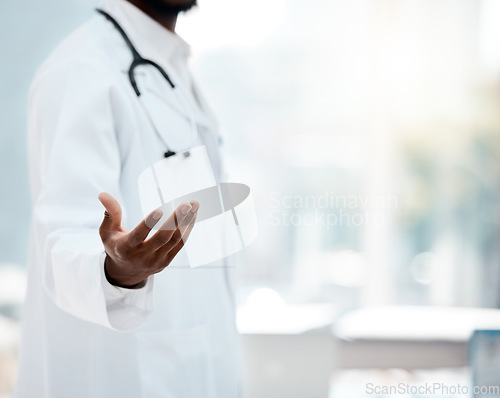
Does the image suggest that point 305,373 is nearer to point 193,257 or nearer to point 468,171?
point 193,257

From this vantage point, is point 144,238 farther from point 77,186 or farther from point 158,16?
point 158,16

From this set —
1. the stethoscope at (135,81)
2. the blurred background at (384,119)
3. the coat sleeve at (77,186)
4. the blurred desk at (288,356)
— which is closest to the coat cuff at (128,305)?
the coat sleeve at (77,186)

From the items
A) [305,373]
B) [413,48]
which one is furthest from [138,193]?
[413,48]

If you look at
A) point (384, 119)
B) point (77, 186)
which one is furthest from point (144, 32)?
point (384, 119)

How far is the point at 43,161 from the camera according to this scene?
24.3 inches

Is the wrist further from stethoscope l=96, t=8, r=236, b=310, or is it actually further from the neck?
the neck

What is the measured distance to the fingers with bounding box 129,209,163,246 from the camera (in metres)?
0.43

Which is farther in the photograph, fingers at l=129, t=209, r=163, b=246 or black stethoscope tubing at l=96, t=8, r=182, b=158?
black stethoscope tubing at l=96, t=8, r=182, b=158

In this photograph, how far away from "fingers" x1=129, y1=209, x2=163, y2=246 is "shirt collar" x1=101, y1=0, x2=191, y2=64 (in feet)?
1.16

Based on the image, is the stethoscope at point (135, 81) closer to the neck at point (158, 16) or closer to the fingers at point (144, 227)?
the neck at point (158, 16)

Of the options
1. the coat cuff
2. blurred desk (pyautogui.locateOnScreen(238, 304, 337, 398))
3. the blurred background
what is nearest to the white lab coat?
the coat cuff

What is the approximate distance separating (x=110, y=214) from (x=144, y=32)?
389mm

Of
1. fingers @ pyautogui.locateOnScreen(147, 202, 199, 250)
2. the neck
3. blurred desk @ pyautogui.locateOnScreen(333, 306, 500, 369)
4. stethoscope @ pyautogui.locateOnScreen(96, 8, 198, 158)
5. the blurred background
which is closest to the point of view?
fingers @ pyautogui.locateOnScreen(147, 202, 199, 250)

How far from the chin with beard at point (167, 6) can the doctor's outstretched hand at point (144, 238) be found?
1.36 ft
